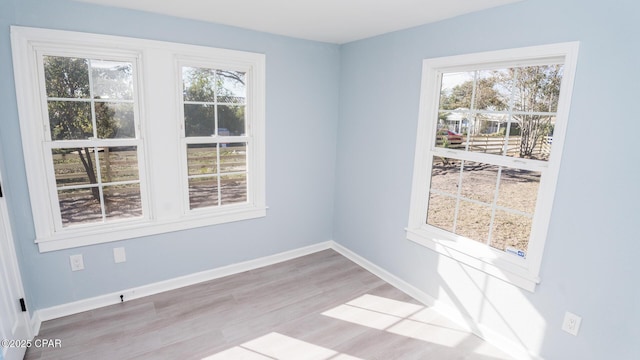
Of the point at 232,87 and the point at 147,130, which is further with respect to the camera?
the point at 232,87

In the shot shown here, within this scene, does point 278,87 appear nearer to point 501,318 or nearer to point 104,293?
point 104,293

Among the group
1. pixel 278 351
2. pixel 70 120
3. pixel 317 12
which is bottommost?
pixel 278 351

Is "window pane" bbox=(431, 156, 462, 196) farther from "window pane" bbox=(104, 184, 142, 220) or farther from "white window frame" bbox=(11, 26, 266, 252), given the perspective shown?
"window pane" bbox=(104, 184, 142, 220)

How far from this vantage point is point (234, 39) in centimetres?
285

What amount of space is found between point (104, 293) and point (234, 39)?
8.12 feet

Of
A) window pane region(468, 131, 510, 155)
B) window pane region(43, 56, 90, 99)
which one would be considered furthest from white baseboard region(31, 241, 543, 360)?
window pane region(43, 56, 90, 99)

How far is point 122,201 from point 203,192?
0.67m

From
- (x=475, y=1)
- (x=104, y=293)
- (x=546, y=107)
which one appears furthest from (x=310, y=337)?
(x=475, y=1)

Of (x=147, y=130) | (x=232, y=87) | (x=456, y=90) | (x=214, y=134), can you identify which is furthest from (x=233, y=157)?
(x=456, y=90)

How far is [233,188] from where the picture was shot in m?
3.21

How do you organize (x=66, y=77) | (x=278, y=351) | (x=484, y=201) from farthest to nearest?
(x=484, y=201) < (x=66, y=77) < (x=278, y=351)

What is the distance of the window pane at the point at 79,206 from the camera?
246 cm

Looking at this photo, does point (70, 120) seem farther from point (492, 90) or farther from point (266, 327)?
point (492, 90)

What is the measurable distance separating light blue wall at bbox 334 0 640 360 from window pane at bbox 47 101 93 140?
2607mm
